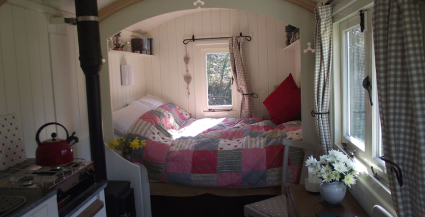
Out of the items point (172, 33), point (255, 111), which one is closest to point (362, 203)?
point (255, 111)

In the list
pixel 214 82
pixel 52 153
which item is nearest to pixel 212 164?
pixel 52 153

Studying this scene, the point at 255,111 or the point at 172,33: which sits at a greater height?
the point at 172,33

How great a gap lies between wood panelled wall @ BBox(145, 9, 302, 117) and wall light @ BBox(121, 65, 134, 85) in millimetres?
797

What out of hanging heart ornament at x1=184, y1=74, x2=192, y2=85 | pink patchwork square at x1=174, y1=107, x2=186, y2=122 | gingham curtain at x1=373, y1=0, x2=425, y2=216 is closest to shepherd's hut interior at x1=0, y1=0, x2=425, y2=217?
gingham curtain at x1=373, y1=0, x2=425, y2=216

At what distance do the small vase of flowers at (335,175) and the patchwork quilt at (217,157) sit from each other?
1215 millimetres

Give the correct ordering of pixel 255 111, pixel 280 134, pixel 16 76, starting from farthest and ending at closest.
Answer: pixel 255 111 → pixel 280 134 → pixel 16 76

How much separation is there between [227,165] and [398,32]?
83.0 inches

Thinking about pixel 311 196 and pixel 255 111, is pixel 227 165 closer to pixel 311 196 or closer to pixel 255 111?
pixel 311 196

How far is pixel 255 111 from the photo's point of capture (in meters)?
4.61

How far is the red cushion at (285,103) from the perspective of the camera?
395 cm

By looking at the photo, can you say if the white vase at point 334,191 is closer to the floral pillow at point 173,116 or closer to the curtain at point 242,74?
the floral pillow at point 173,116

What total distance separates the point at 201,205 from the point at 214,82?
215 cm

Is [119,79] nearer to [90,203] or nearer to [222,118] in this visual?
[222,118]

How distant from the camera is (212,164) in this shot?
117 inches
